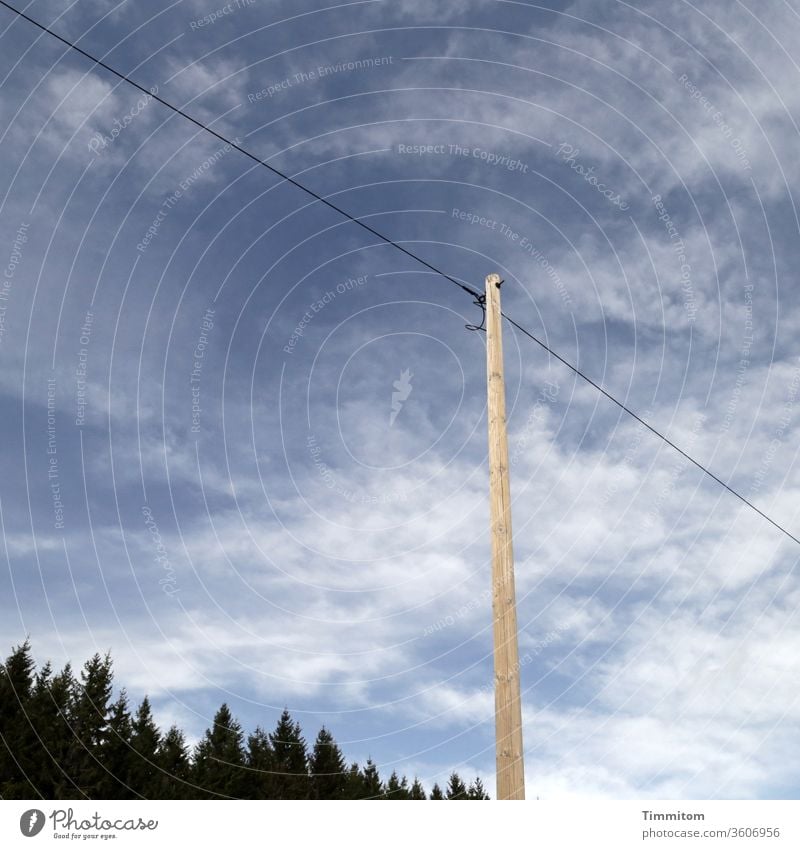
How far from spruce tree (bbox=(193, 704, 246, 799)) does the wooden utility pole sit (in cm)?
4868

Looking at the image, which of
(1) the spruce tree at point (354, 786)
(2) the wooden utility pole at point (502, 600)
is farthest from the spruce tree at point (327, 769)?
(2) the wooden utility pole at point (502, 600)

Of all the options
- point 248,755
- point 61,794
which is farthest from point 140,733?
point 248,755

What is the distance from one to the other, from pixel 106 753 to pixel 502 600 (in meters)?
49.5

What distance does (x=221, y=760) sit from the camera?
5203 cm

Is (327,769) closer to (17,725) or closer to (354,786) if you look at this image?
(354,786)

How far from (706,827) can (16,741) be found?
45976 millimetres

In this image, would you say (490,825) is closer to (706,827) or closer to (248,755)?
(706,827)

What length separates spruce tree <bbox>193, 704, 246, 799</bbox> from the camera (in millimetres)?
50188

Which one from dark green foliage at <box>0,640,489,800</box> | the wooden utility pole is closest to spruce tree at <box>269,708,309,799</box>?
dark green foliage at <box>0,640,489,800</box>

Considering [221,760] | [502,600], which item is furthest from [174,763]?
[502,600]

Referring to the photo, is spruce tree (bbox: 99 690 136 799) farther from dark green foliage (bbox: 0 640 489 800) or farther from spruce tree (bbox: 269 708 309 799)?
spruce tree (bbox: 269 708 309 799)

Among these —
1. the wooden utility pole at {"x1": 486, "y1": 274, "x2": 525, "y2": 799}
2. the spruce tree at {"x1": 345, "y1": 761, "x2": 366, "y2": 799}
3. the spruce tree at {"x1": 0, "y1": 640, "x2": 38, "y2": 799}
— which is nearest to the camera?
the wooden utility pole at {"x1": 486, "y1": 274, "x2": 525, "y2": 799}

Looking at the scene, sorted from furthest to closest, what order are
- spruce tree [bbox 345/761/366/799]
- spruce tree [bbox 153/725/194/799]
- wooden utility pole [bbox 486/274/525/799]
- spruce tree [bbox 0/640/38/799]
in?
spruce tree [bbox 345/761/366/799], spruce tree [bbox 153/725/194/799], spruce tree [bbox 0/640/38/799], wooden utility pole [bbox 486/274/525/799]

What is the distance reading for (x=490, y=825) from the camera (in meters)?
5.94
